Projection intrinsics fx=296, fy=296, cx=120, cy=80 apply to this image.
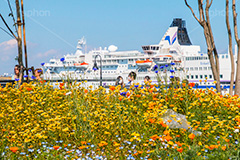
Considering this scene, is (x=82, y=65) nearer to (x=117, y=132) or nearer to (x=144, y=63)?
(x=144, y=63)

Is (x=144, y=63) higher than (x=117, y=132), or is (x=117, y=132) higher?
(x=144, y=63)

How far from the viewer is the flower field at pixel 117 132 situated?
318 centimetres

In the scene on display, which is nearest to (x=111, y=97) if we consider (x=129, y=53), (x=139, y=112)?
(x=139, y=112)

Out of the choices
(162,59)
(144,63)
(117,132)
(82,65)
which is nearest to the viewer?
(117,132)

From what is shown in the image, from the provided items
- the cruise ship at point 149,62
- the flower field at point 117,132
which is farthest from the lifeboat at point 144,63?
the flower field at point 117,132

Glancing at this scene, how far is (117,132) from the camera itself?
4.11 m

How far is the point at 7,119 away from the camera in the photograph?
4336mm

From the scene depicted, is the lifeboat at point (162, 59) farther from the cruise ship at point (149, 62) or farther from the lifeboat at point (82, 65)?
the lifeboat at point (82, 65)

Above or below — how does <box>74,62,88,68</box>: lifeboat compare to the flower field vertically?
above

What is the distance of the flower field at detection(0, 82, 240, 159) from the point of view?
318 centimetres

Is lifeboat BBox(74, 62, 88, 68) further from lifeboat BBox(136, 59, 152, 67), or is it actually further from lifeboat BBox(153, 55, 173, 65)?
lifeboat BBox(153, 55, 173, 65)

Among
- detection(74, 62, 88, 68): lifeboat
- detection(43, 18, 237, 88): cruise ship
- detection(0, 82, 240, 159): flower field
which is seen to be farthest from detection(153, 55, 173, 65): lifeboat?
detection(0, 82, 240, 159): flower field

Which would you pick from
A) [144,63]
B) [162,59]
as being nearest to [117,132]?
[144,63]

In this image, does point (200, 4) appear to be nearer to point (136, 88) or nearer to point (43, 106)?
point (136, 88)
